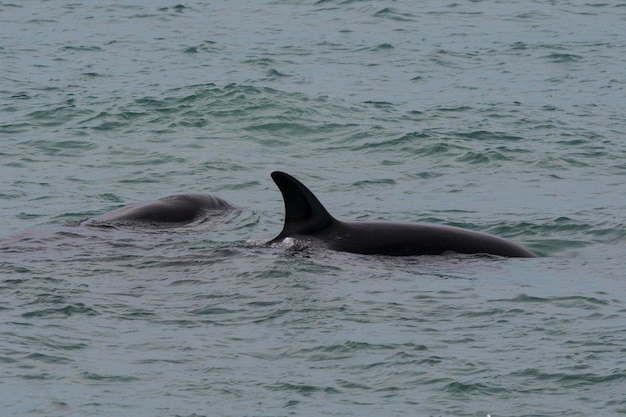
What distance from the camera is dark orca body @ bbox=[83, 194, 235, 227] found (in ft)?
55.8

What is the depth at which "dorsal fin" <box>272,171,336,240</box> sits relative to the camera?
1458 cm

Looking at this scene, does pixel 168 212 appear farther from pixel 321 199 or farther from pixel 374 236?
pixel 374 236

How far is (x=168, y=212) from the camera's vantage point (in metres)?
17.3

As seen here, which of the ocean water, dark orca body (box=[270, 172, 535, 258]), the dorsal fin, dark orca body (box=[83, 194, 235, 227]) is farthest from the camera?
dark orca body (box=[83, 194, 235, 227])

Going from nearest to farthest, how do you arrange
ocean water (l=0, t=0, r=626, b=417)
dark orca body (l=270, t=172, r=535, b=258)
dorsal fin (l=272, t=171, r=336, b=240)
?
1. ocean water (l=0, t=0, r=626, b=417)
2. dorsal fin (l=272, t=171, r=336, b=240)
3. dark orca body (l=270, t=172, r=535, b=258)

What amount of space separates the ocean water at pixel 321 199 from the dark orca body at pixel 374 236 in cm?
24

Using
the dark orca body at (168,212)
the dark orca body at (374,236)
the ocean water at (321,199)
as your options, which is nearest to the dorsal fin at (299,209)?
the dark orca body at (374,236)

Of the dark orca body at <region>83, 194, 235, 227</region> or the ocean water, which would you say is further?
the dark orca body at <region>83, 194, 235, 227</region>

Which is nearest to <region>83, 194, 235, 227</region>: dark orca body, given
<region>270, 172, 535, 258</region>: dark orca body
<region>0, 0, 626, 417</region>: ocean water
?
<region>0, 0, 626, 417</region>: ocean water

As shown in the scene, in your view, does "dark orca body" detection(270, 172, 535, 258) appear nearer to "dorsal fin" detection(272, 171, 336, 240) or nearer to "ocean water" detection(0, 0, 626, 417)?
"dorsal fin" detection(272, 171, 336, 240)

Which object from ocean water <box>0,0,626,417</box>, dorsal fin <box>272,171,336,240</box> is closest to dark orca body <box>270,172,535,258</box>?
dorsal fin <box>272,171,336,240</box>

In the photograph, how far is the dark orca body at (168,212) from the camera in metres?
17.0

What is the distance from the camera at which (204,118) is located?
1003 inches

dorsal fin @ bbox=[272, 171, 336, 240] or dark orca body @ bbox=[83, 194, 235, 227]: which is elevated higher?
dorsal fin @ bbox=[272, 171, 336, 240]
